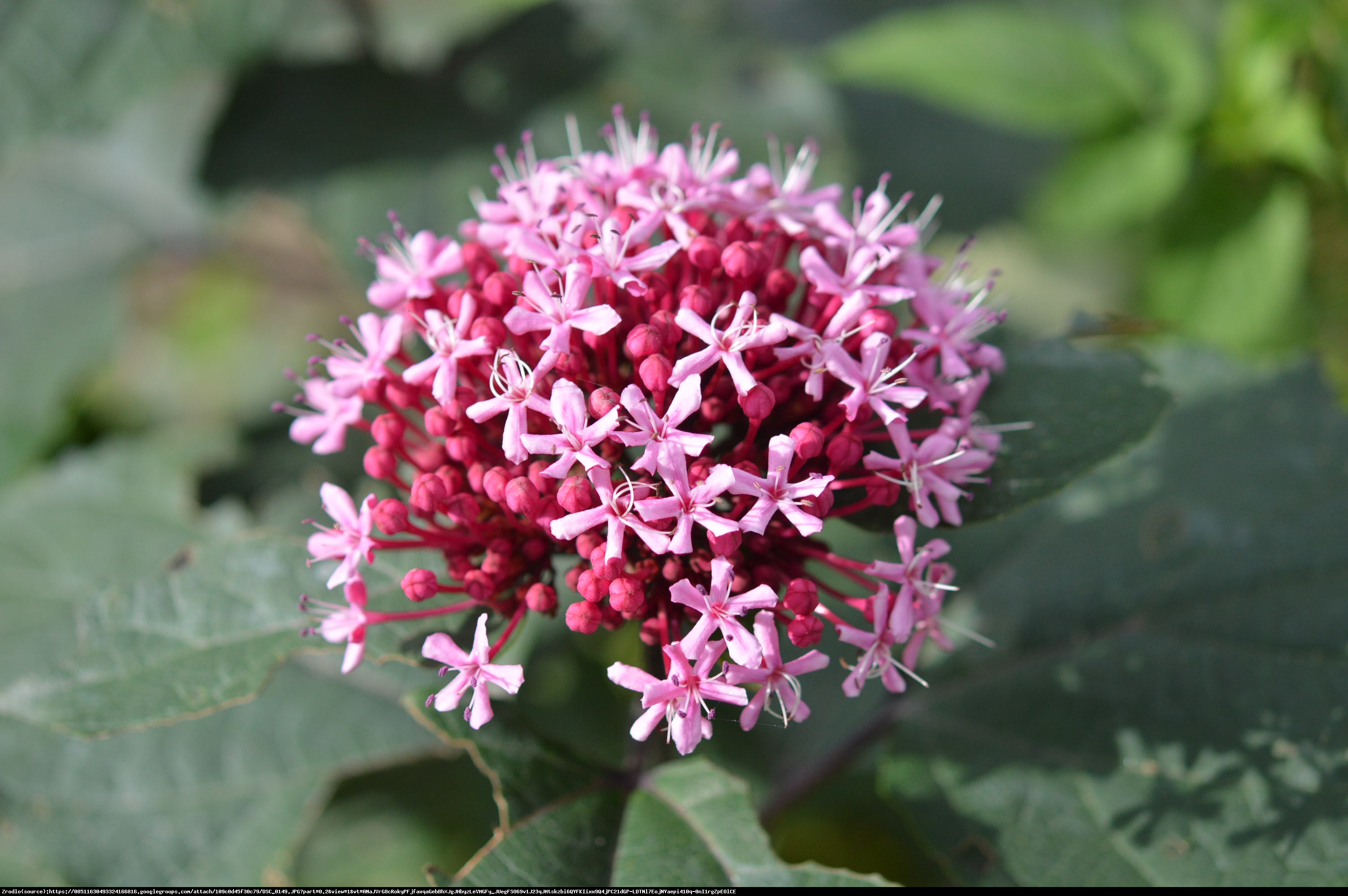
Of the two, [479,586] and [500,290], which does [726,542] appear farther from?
[500,290]

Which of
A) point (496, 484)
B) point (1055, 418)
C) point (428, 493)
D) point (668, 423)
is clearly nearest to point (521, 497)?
point (496, 484)

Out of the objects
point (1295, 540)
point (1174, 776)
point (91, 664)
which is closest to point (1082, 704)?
point (1174, 776)

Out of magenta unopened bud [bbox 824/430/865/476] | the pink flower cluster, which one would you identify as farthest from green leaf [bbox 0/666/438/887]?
magenta unopened bud [bbox 824/430/865/476]

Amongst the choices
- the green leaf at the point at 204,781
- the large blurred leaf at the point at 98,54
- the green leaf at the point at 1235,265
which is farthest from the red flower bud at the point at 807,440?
the large blurred leaf at the point at 98,54

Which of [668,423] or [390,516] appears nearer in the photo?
[668,423]

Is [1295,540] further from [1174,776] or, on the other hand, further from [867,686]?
[867,686]

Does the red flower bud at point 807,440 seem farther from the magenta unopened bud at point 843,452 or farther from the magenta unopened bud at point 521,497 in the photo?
the magenta unopened bud at point 521,497
